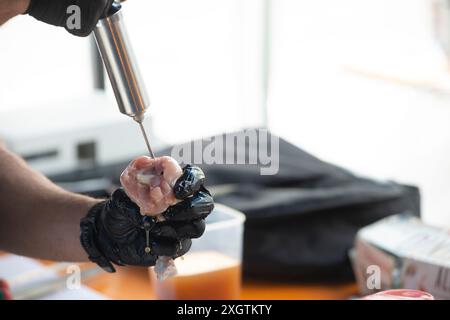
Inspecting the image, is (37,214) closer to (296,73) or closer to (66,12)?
(66,12)

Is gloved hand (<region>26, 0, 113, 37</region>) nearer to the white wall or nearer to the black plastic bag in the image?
the black plastic bag

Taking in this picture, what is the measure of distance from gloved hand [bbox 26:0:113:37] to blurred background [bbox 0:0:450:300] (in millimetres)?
1471

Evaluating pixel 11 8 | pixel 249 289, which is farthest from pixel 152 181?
pixel 249 289

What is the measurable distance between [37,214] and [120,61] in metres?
0.35

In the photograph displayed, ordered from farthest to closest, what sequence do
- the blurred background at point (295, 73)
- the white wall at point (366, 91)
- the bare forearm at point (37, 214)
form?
the white wall at point (366, 91), the blurred background at point (295, 73), the bare forearm at point (37, 214)

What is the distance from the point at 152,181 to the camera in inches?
31.7

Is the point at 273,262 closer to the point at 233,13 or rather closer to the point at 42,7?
the point at 42,7

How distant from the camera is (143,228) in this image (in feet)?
2.89

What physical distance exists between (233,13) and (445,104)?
1.16 metres

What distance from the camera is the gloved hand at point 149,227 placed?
0.83 m

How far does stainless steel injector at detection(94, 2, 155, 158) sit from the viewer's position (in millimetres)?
792

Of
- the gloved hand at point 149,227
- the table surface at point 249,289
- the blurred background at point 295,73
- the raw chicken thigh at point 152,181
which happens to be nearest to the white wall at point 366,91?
the blurred background at point 295,73

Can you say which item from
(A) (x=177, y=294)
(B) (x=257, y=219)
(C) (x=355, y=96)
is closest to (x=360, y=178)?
(B) (x=257, y=219)

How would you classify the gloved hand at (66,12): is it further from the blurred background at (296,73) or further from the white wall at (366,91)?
the white wall at (366,91)
